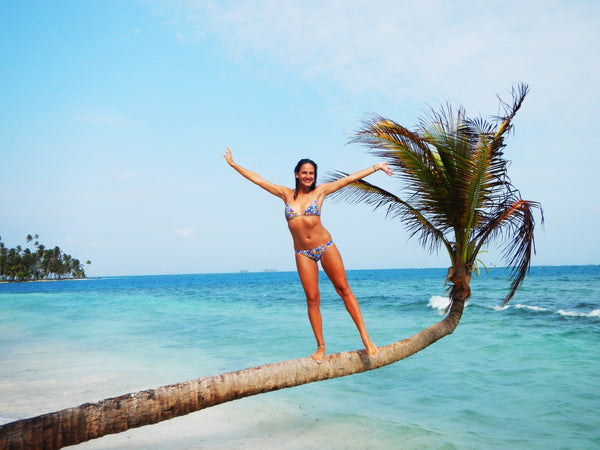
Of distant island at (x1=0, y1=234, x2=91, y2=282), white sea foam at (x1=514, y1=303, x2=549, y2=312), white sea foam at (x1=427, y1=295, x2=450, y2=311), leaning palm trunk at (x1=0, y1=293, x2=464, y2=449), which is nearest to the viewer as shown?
leaning palm trunk at (x1=0, y1=293, x2=464, y2=449)

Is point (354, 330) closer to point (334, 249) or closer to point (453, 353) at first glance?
point (453, 353)

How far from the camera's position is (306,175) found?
4.02 m

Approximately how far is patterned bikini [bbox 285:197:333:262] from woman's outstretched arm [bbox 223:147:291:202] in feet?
0.55

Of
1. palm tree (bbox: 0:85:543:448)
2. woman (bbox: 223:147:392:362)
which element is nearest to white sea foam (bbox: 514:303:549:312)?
palm tree (bbox: 0:85:543:448)

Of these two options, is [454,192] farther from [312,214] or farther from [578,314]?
[578,314]

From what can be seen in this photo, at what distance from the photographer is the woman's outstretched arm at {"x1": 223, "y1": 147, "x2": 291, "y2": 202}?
4203 millimetres

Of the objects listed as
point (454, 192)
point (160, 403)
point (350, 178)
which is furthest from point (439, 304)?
point (160, 403)

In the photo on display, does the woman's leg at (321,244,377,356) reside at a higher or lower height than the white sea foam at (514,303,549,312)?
higher

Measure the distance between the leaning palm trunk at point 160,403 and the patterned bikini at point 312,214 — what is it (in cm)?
86

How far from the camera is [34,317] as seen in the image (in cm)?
2378

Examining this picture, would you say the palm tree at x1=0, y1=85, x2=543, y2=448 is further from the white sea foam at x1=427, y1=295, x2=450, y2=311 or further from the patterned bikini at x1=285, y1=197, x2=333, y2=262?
the white sea foam at x1=427, y1=295, x2=450, y2=311

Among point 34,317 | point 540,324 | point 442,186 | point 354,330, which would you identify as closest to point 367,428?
point 442,186

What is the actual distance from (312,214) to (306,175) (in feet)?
1.11

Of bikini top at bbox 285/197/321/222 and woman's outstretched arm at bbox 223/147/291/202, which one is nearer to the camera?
bikini top at bbox 285/197/321/222
